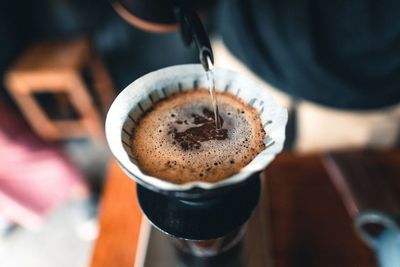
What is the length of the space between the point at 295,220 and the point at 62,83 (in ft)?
5.15

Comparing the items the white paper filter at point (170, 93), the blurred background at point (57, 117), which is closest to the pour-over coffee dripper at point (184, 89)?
the white paper filter at point (170, 93)

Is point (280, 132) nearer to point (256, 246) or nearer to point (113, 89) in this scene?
point (256, 246)

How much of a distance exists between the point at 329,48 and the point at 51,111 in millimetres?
1965

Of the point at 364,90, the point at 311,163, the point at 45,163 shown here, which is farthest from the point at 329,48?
the point at 45,163

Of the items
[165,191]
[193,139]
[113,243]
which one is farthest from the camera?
[113,243]

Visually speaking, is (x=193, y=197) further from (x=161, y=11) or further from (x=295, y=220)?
(x=295, y=220)

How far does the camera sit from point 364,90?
1.04 meters

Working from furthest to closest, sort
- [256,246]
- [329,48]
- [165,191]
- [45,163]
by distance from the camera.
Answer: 1. [45,163]
2. [329,48]
3. [256,246]
4. [165,191]

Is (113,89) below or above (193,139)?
below

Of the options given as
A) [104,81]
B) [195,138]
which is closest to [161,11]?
[195,138]

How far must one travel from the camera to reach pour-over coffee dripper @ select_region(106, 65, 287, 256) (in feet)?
1.62

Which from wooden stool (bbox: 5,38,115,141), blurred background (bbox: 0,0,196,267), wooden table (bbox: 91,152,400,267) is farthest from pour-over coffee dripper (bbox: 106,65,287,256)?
wooden stool (bbox: 5,38,115,141)

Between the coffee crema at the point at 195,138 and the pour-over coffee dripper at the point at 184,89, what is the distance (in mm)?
17

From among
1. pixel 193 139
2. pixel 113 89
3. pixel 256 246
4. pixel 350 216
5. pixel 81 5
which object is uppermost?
pixel 193 139
